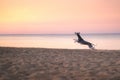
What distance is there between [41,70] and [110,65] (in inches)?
68.3

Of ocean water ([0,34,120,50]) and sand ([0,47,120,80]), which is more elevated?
ocean water ([0,34,120,50])

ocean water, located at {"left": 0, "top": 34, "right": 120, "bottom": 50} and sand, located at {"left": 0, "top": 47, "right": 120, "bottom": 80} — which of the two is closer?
sand, located at {"left": 0, "top": 47, "right": 120, "bottom": 80}

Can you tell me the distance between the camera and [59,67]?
6.06 metres

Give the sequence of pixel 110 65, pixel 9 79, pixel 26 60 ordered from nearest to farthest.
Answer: pixel 9 79
pixel 110 65
pixel 26 60

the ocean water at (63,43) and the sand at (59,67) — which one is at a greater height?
the ocean water at (63,43)

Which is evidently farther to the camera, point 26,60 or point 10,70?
point 26,60

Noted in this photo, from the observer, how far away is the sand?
516 cm

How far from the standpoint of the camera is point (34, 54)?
7.98 meters

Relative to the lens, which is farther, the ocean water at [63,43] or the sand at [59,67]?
the ocean water at [63,43]

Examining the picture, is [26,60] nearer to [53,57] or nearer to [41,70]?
[53,57]

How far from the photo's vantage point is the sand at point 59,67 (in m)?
5.16

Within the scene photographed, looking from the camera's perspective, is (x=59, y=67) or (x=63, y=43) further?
(x=63, y=43)

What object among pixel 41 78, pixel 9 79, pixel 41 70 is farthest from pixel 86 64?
pixel 9 79

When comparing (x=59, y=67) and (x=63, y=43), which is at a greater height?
(x=63, y=43)
